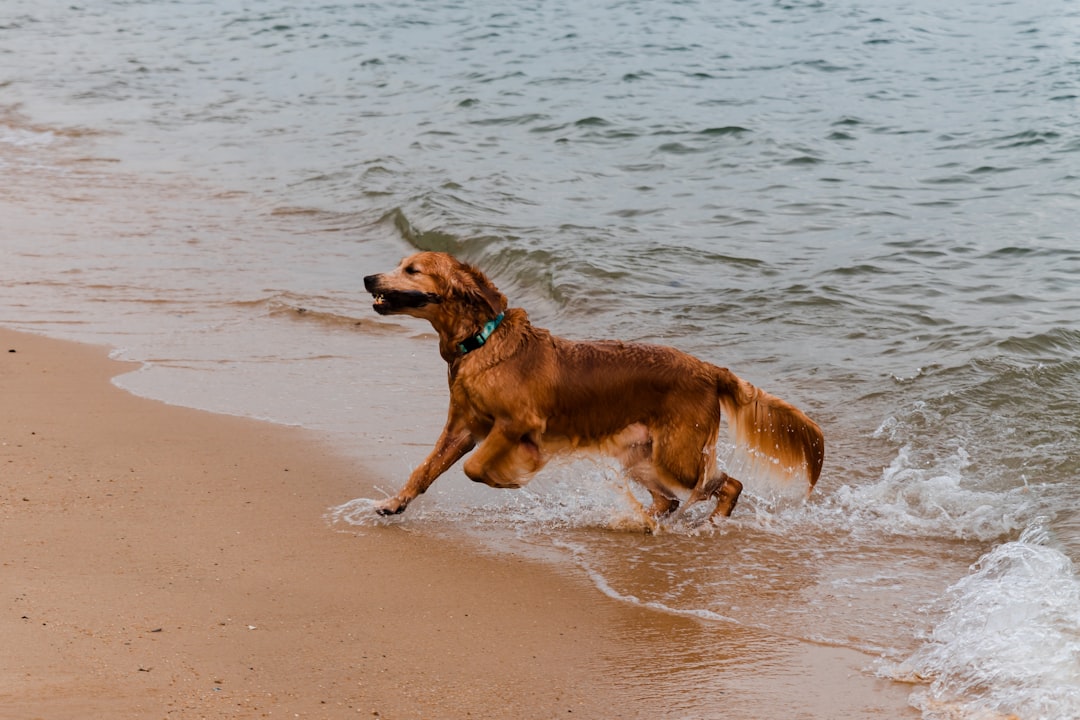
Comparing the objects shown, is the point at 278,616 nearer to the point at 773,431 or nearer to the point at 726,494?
the point at 726,494

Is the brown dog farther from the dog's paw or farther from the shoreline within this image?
the shoreline

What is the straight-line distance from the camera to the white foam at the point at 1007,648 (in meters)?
3.75

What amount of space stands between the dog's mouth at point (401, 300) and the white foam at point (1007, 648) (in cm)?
245

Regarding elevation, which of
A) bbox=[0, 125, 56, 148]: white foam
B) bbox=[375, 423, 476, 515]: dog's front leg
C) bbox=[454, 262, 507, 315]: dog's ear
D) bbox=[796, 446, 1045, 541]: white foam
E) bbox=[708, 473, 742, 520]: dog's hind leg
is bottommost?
bbox=[0, 125, 56, 148]: white foam

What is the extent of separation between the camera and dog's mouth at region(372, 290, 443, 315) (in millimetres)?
5332

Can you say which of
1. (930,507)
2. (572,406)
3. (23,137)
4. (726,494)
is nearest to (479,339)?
(572,406)

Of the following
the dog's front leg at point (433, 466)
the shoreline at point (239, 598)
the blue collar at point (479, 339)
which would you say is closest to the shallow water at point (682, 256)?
the dog's front leg at point (433, 466)

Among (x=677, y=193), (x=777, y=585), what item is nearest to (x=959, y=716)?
(x=777, y=585)

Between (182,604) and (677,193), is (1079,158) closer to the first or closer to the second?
(677,193)

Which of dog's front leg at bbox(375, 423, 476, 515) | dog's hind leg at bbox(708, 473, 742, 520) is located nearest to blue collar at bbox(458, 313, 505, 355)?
dog's front leg at bbox(375, 423, 476, 515)

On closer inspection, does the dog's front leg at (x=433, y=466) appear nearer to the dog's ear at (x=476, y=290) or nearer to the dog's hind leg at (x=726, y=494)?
the dog's ear at (x=476, y=290)

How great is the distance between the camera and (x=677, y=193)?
12.7 metres

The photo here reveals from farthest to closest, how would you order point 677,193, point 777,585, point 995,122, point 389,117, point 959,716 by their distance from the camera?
point 389,117
point 995,122
point 677,193
point 777,585
point 959,716

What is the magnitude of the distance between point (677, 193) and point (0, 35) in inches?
680
